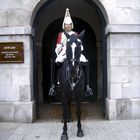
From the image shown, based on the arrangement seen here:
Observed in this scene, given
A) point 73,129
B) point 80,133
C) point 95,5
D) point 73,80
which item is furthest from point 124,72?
point 80,133

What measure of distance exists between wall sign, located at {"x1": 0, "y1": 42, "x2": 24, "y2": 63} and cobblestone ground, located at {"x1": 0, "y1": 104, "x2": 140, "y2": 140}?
1.72 metres

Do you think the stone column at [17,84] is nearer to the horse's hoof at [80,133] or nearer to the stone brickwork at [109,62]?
the stone brickwork at [109,62]

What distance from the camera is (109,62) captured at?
10352 mm

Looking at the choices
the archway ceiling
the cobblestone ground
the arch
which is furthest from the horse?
the archway ceiling

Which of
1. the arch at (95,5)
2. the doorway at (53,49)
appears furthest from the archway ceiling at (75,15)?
the arch at (95,5)

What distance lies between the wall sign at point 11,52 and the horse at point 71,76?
69.1 inches

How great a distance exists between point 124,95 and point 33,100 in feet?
8.29

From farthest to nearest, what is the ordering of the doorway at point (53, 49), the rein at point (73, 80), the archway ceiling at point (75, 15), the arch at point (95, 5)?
the doorway at point (53, 49)
the archway ceiling at point (75, 15)
the arch at point (95, 5)
the rein at point (73, 80)

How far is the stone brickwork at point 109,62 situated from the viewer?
10125mm

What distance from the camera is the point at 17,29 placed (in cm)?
1011

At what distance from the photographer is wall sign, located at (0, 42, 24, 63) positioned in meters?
10.2

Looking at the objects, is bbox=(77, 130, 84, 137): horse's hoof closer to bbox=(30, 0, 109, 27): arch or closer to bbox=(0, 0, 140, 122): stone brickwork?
bbox=(0, 0, 140, 122): stone brickwork

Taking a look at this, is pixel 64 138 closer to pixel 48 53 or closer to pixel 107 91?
pixel 107 91

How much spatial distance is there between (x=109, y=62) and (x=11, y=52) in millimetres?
2699
